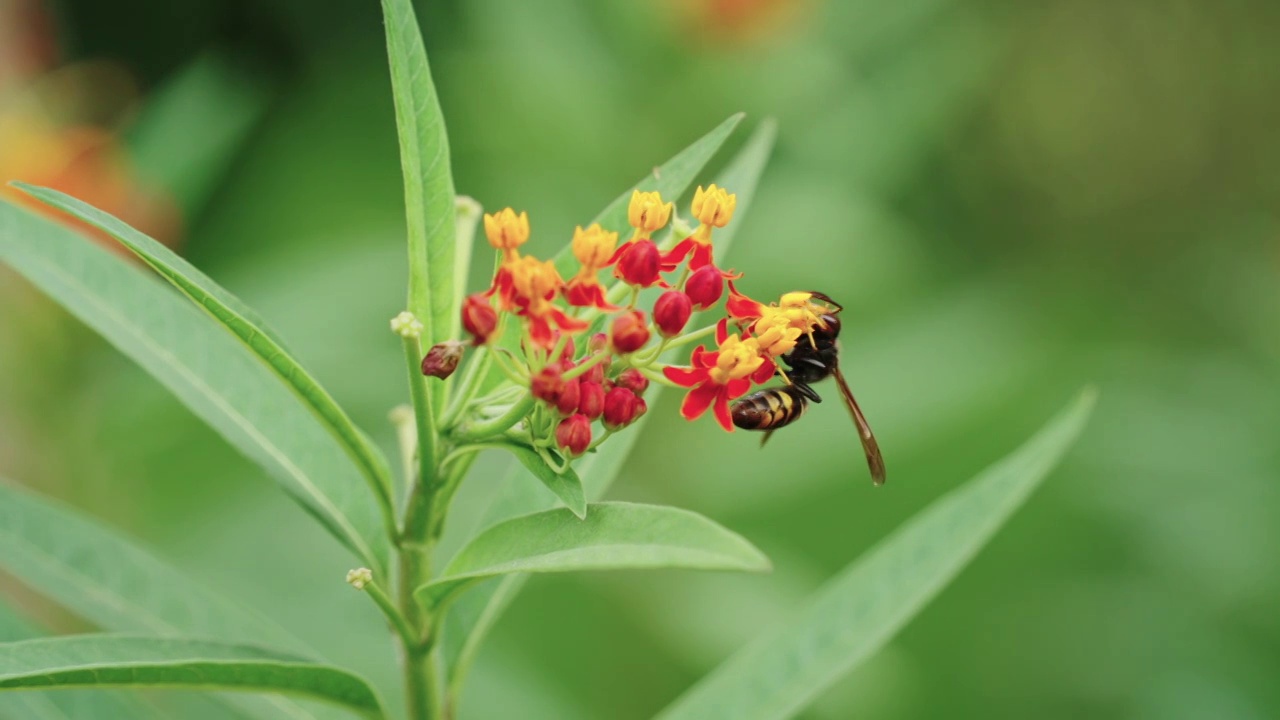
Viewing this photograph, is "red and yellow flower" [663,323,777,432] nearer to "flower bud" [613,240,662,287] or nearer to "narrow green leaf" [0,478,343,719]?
"flower bud" [613,240,662,287]

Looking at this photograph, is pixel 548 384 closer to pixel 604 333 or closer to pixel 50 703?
pixel 604 333

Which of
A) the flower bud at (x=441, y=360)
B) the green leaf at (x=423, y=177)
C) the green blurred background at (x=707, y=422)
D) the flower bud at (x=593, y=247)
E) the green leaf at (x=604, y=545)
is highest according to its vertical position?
the green blurred background at (x=707, y=422)

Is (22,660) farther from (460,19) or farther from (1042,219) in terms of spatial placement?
(1042,219)

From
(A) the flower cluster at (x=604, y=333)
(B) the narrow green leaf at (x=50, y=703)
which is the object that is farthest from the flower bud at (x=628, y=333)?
(B) the narrow green leaf at (x=50, y=703)

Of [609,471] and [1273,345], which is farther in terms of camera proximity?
[1273,345]

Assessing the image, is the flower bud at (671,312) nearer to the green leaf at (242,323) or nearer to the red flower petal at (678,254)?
the red flower petal at (678,254)

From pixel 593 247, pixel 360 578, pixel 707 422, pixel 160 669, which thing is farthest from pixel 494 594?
pixel 707 422

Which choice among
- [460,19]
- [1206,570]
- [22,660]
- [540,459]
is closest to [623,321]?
[540,459]
